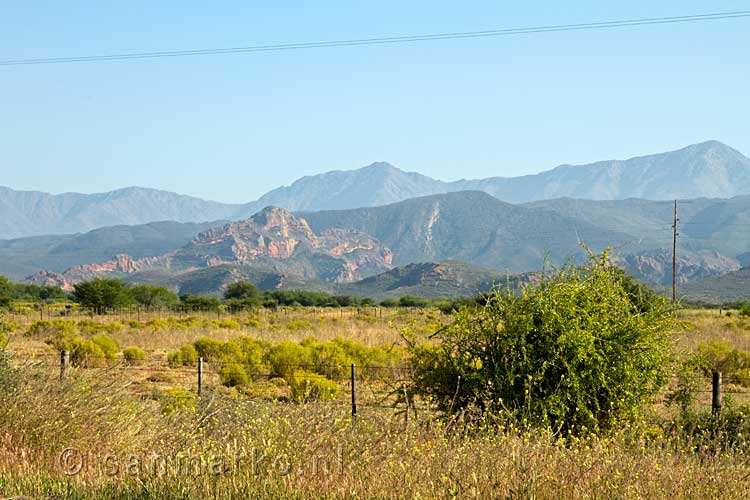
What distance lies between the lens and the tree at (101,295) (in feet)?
227

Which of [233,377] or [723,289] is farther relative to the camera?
[723,289]

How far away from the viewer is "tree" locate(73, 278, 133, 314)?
69062mm

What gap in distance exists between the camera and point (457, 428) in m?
10.4

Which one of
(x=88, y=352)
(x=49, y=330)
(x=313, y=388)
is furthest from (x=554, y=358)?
(x=49, y=330)

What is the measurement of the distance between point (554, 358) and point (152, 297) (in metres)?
75.4

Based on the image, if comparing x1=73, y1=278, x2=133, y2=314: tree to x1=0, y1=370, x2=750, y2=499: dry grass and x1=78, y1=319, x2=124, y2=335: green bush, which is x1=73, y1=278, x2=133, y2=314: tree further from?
x1=0, y1=370, x2=750, y2=499: dry grass

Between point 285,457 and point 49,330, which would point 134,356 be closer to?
point 49,330

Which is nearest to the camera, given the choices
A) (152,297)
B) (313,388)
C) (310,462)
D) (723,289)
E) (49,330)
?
(310,462)

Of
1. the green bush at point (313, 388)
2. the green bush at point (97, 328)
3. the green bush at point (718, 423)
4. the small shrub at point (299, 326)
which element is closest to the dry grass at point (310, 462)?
the green bush at point (718, 423)

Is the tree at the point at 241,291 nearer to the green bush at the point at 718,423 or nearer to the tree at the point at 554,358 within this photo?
the green bush at the point at 718,423

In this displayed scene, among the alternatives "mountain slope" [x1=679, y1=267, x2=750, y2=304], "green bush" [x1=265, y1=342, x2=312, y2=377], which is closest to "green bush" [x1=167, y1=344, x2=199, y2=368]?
"green bush" [x1=265, y1=342, x2=312, y2=377]

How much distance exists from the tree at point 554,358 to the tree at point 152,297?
6889 cm

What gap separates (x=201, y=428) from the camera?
960 cm

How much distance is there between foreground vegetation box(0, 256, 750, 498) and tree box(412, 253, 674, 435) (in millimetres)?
25
